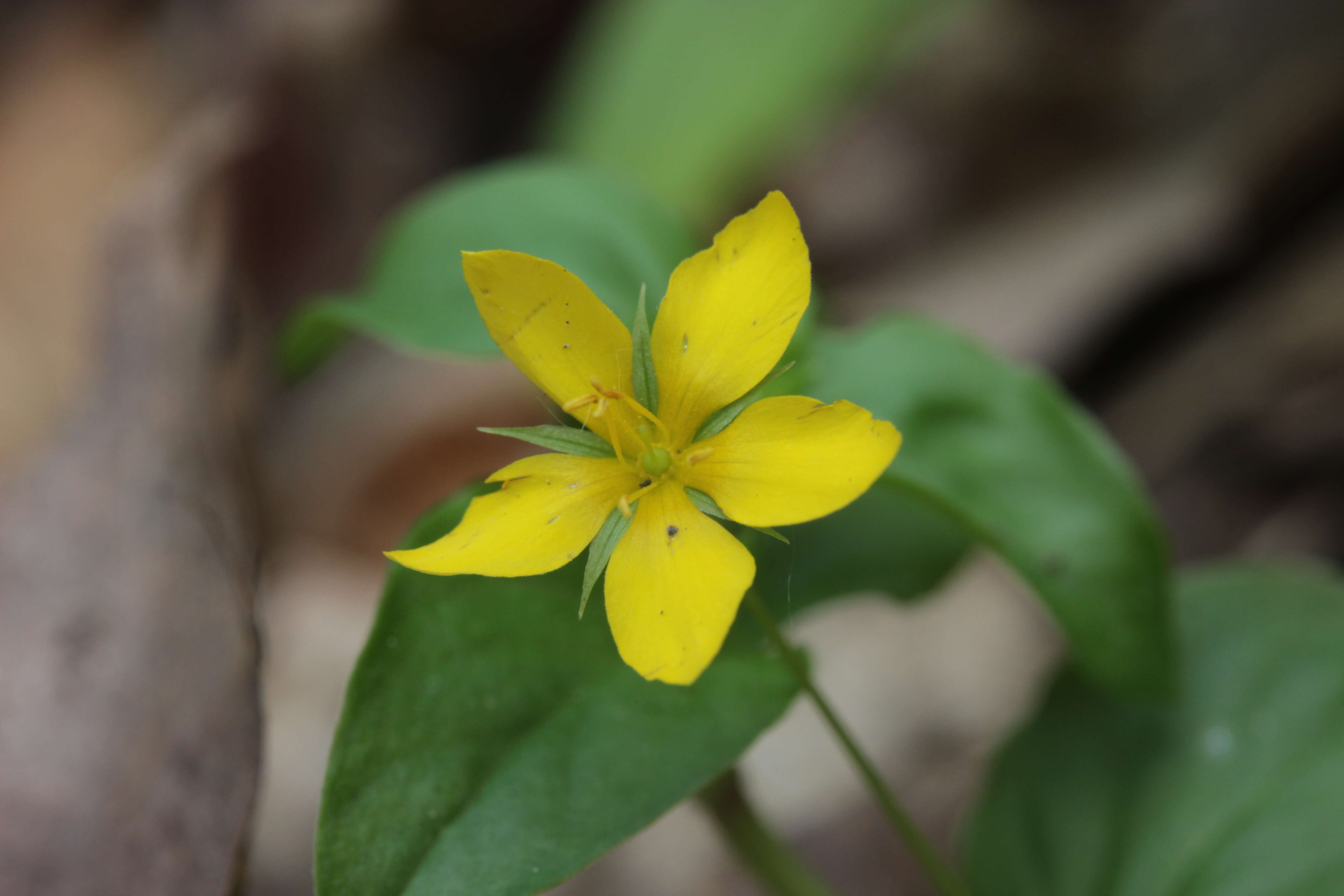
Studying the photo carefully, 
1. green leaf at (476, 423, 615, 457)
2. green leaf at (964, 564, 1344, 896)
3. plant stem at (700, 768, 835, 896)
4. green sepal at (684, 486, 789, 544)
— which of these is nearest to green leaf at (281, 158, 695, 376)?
green leaf at (476, 423, 615, 457)

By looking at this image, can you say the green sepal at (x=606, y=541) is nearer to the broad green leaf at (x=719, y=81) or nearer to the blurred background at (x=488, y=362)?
the blurred background at (x=488, y=362)

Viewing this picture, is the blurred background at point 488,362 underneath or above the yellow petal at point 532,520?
underneath

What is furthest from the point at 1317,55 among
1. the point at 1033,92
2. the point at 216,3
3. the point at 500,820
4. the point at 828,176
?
the point at 216,3

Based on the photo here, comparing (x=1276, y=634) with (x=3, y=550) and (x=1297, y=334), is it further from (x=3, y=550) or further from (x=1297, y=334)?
(x=3, y=550)

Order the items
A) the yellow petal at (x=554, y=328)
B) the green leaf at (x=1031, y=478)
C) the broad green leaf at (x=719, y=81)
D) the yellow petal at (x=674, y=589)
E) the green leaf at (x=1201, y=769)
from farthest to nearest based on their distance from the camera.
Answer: the broad green leaf at (x=719, y=81) < the green leaf at (x=1201, y=769) < the green leaf at (x=1031, y=478) < the yellow petal at (x=554, y=328) < the yellow petal at (x=674, y=589)

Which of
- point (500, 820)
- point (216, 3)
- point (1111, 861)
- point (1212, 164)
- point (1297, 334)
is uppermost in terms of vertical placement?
point (216, 3)

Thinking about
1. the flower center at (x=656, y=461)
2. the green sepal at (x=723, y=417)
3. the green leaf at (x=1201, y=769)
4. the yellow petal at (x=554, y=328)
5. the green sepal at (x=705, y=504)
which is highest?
the yellow petal at (x=554, y=328)

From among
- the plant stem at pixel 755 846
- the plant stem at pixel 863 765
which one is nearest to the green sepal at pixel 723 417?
the plant stem at pixel 863 765
